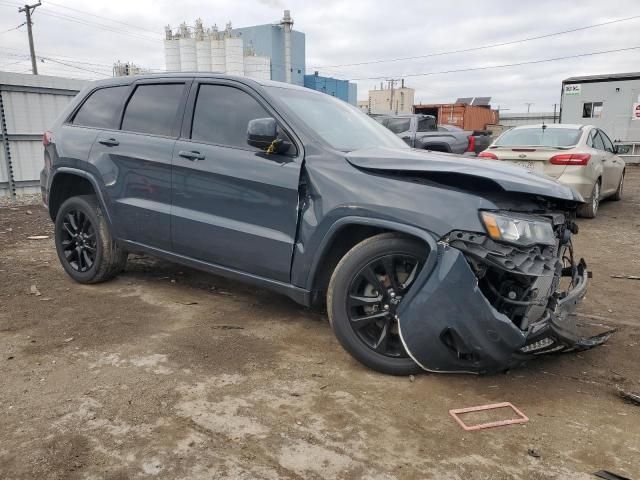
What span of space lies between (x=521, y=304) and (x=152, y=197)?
112 inches

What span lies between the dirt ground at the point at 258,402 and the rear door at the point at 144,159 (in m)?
0.72

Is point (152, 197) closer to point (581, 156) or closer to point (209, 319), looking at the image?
point (209, 319)

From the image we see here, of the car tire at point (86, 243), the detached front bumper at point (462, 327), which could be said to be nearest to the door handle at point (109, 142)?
the car tire at point (86, 243)

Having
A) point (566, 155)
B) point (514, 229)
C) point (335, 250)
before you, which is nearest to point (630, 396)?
point (514, 229)

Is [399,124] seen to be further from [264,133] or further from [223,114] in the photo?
[264,133]

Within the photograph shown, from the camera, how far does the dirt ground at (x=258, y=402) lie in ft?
7.53

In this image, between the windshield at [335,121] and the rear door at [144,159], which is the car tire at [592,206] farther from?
the rear door at [144,159]

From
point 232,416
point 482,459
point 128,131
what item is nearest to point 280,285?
point 232,416

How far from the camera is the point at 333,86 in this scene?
45.7 meters

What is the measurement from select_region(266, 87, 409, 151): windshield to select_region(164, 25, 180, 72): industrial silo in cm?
3696

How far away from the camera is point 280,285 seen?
11.5 feet

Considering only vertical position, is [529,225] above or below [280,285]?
above

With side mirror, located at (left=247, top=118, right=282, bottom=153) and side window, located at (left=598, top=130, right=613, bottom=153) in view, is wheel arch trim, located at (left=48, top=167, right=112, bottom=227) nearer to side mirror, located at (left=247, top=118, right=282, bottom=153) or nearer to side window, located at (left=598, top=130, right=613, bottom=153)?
side mirror, located at (left=247, top=118, right=282, bottom=153)

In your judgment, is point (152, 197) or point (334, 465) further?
point (152, 197)
